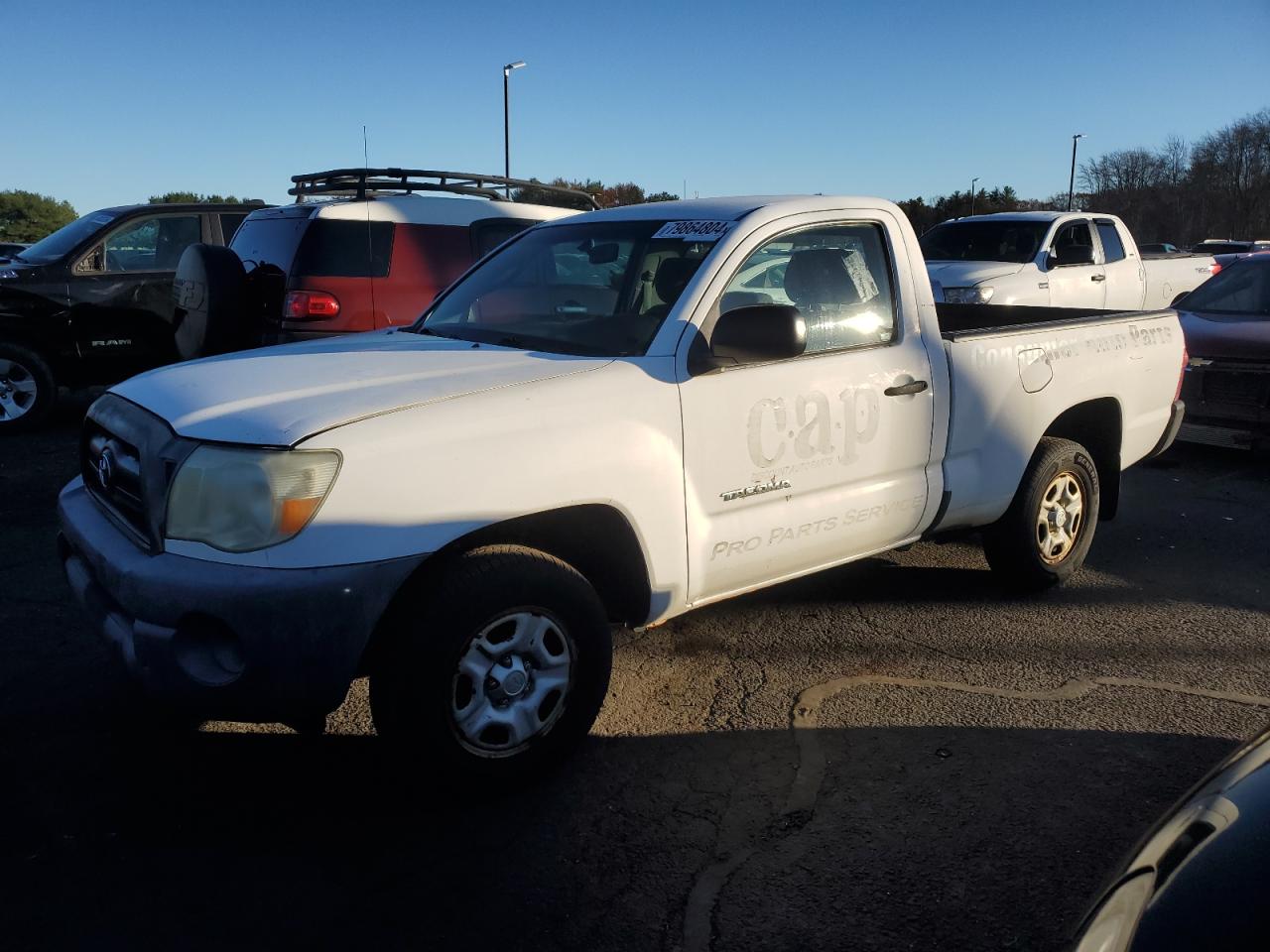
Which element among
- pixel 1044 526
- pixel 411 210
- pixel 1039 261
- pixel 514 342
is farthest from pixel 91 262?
pixel 1039 261

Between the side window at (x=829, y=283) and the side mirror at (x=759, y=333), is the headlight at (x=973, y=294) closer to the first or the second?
the side window at (x=829, y=283)

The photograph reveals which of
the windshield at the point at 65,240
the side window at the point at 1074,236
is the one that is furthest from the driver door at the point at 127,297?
the side window at the point at 1074,236

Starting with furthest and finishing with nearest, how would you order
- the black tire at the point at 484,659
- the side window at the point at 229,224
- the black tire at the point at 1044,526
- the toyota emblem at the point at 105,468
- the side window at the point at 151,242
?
1. the side window at the point at 229,224
2. the side window at the point at 151,242
3. the black tire at the point at 1044,526
4. the toyota emblem at the point at 105,468
5. the black tire at the point at 484,659

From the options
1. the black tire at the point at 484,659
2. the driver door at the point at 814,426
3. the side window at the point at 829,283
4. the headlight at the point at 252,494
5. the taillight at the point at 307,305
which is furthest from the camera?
the taillight at the point at 307,305

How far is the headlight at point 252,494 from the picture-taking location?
274 cm

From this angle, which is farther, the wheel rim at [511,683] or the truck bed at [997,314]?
the truck bed at [997,314]

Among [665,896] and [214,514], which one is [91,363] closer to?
[214,514]

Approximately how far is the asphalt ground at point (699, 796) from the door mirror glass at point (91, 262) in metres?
5.06

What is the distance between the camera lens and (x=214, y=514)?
2.80 metres

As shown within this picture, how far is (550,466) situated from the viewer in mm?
3070

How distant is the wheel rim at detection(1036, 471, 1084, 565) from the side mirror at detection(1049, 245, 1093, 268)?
7.49 meters

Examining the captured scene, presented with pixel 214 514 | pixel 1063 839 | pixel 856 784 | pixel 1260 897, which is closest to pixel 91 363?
pixel 214 514

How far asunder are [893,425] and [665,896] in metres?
2.05

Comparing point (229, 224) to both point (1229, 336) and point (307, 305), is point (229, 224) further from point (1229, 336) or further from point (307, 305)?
point (1229, 336)
